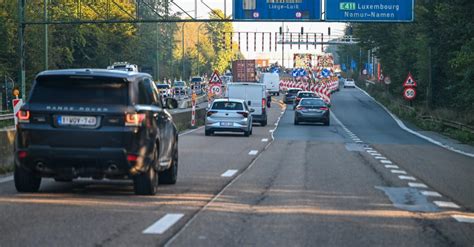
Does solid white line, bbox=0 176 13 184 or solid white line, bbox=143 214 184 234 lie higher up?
solid white line, bbox=143 214 184 234

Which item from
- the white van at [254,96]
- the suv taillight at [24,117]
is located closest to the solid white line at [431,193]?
the suv taillight at [24,117]

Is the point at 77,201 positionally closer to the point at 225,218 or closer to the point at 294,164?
the point at 225,218

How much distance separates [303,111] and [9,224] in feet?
133

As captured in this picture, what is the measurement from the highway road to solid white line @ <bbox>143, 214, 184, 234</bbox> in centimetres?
1

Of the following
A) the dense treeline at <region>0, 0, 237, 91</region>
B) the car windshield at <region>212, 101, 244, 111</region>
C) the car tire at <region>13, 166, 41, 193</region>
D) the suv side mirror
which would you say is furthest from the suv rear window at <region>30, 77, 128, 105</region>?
the dense treeline at <region>0, 0, 237, 91</region>

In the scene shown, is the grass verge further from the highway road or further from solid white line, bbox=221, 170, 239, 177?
solid white line, bbox=221, 170, 239, 177

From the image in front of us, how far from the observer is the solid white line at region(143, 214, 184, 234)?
9820 millimetres

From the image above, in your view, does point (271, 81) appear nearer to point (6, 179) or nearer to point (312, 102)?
point (312, 102)

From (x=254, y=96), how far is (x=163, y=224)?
124 feet

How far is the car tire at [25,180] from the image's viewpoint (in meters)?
13.1

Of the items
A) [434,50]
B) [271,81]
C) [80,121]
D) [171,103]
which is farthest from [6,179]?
[271,81]

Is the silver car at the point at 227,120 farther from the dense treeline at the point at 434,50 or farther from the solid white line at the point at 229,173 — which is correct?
the solid white line at the point at 229,173

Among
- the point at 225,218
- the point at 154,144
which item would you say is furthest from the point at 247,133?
the point at 225,218

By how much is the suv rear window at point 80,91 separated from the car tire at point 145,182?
1.07 meters
